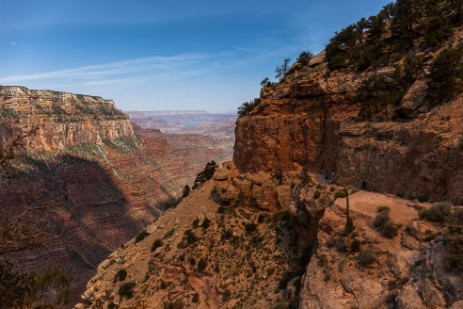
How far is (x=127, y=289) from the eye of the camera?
30234 millimetres

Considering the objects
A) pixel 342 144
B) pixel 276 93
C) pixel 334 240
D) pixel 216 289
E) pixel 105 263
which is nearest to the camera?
pixel 334 240

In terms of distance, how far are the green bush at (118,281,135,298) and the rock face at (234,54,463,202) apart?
16.9 metres

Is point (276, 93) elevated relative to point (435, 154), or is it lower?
elevated

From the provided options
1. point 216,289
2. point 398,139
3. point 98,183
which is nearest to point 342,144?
point 398,139

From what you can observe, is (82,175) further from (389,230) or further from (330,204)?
(389,230)

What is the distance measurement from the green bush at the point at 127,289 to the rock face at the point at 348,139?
55.5 ft

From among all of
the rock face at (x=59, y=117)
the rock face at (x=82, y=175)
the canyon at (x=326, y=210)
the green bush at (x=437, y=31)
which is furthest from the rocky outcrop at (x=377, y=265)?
the rock face at (x=59, y=117)

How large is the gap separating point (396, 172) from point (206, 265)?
61.5ft

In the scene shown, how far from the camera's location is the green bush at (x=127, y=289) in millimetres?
29870

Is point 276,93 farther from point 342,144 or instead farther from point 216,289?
point 216,289

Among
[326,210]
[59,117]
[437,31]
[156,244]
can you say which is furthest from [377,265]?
[59,117]

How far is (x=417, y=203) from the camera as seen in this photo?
15789 mm

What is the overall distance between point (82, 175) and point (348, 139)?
106 meters

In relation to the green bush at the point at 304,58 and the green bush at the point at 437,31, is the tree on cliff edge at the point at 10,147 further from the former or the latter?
the green bush at the point at 304,58
